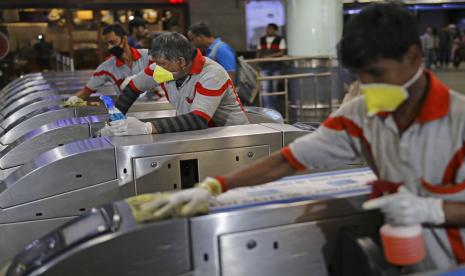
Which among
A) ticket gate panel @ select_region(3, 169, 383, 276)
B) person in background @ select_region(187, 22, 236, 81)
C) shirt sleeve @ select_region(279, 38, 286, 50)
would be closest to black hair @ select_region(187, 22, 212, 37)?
person in background @ select_region(187, 22, 236, 81)

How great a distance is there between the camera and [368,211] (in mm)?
1679

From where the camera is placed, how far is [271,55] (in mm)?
9320

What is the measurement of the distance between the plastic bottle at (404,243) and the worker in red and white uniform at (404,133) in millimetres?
22

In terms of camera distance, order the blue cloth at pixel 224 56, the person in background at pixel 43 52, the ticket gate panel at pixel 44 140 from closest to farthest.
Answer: the ticket gate panel at pixel 44 140, the blue cloth at pixel 224 56, the person in background at pixel 43 52

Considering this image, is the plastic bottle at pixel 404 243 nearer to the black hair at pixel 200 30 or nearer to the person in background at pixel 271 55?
the black hair at pixel 200 30

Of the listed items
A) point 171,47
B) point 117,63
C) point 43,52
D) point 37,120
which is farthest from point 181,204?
point 43,52

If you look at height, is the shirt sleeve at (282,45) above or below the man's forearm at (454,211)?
above

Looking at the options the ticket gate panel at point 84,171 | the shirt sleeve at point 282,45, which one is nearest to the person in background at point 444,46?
the shirt sleeve at point 282,45

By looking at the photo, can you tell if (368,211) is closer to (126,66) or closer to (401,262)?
(401,262)

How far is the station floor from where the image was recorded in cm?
1016

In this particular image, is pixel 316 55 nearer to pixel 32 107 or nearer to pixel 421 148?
pixel 32 107

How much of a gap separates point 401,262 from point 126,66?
Result: 12.3ft

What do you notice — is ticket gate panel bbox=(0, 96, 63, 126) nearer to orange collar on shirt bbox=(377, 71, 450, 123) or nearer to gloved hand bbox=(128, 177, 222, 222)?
gloved hand bbox=(128, 177, 222, 222)

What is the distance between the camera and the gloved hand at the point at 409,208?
1.31 metres
